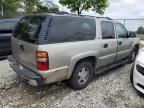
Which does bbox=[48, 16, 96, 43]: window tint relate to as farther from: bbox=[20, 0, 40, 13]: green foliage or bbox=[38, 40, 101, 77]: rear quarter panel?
bbox=[20, 0, 40, 13]: green foliage

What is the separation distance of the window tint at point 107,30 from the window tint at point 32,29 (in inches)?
70.5

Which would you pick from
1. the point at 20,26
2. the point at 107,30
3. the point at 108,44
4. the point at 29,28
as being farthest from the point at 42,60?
the point at 107,30

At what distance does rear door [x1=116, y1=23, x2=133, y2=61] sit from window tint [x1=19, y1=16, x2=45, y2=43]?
8.66 ft

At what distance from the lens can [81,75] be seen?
13.0ft

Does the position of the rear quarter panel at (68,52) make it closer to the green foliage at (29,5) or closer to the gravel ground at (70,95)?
the gravel ground at (70,95)

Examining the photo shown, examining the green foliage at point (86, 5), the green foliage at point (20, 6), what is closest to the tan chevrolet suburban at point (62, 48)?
the green foliage at point (86, 5)

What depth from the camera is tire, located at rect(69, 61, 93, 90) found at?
12.4 feet

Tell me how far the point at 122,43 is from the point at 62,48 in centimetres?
260

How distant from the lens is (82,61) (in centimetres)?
383

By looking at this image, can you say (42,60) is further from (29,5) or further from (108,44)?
(29,5)

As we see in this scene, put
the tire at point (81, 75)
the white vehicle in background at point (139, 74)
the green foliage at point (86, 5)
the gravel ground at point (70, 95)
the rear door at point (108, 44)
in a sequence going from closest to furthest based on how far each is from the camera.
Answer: the gravel ground at point (70, 95) < the white vehicle in background at point (139, 74) < the tire at point (81, 75) < the rear door at point (108, 44) < the green foliage at point (86, 5)

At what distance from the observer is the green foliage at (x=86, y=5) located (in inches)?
656

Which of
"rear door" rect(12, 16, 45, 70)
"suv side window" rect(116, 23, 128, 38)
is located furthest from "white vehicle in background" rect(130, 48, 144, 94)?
"rear door" rect(12, 16, 45, 70)

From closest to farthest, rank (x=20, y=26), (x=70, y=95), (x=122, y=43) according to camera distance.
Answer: (x=70, y=95)
(x=20, y=26)
(x=122, y=43)
